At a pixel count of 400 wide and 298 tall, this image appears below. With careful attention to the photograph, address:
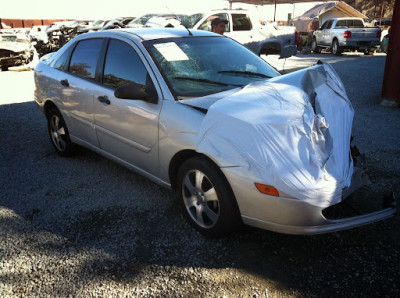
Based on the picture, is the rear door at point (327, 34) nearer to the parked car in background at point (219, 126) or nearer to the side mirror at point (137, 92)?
the parked car in background at point (219, 126)

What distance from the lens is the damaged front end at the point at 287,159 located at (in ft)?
7.48

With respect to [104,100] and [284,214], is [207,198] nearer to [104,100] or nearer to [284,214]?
[284,214]

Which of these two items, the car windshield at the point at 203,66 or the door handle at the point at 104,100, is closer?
the car windshield at the point at 203,66

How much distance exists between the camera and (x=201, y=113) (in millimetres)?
2734

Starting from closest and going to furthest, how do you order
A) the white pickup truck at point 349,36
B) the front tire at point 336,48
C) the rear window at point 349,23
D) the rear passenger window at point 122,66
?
1. the rear passenger window at point 122,66
2. the white pickup truck at point 349,36
3. the front tire at point 336,48
4. the rear window at point 349,23

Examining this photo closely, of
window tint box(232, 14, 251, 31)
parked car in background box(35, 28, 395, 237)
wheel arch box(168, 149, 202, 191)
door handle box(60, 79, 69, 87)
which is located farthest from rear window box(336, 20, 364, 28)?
wheel arch box(168, 149, 202, 191)

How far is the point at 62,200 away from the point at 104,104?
1.05m

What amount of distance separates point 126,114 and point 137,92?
379 mm

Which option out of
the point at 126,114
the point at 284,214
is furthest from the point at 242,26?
the point at 284,214

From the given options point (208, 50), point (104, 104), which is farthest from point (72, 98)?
point (208, 50)

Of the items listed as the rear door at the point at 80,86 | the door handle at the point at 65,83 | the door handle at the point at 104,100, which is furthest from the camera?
the door handle at the point at 65,83

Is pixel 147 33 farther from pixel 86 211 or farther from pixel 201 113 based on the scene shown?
pixel 86 211

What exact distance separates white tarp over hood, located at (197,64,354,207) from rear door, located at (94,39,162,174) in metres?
0.70

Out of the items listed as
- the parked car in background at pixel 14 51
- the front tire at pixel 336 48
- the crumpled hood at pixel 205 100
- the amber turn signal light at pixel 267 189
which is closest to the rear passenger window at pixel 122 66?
the crumpled hood at pixel 205 100
